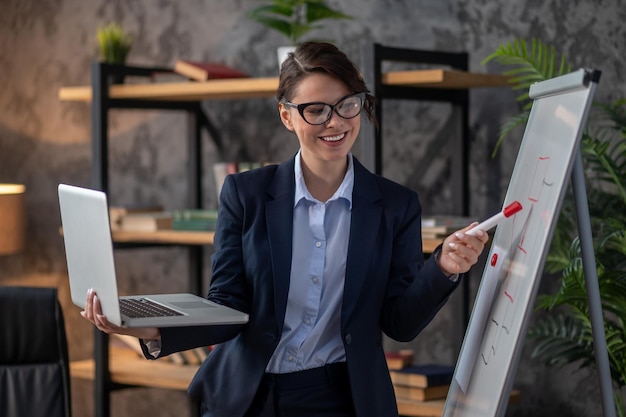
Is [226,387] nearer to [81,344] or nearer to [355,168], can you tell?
[355,168]

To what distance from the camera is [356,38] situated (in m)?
3.64

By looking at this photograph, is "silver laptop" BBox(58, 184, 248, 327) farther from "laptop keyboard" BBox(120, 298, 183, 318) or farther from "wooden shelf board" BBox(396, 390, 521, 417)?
"wooden shelf board" BBox(396, 390, 521, 417)

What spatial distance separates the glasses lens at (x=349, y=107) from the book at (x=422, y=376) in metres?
1.32

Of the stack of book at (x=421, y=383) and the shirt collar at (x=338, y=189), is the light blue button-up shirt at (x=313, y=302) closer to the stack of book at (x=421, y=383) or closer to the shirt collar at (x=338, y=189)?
the shirt collar at (x=338, y=189)

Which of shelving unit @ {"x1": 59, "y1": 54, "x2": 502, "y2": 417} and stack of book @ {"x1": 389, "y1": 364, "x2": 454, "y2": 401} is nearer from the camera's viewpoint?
stack of book @ {"x1": 389, "y1": 364, "x2": 454, "y2": 401}

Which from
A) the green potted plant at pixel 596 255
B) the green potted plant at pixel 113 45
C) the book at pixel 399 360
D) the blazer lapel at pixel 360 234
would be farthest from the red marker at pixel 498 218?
the green potted plant at pixel 113 45

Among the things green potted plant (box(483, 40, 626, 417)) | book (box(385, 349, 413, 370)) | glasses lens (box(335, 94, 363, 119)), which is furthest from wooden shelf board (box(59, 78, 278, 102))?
glasses lens (box(335, 94, 363, 119))

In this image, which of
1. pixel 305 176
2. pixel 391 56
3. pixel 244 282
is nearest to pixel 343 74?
pixel 305 176

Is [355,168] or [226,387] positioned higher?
[355,168]

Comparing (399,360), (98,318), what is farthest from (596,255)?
(98,318)

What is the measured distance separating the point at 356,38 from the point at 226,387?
76.9 inches

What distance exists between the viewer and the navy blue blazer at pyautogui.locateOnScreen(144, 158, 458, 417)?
1.91 m

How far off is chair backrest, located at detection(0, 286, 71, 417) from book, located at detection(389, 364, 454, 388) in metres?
0.97

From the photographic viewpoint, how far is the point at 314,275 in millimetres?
1930
